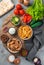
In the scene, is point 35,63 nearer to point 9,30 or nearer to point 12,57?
point 12,57

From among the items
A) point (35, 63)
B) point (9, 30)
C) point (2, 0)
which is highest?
point (2, 0)

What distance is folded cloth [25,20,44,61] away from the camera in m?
1.66

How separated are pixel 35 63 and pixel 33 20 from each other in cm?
28

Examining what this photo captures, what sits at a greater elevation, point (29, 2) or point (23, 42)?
point (29, 2)

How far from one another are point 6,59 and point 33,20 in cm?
30

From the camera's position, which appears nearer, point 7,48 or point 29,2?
point 7,48

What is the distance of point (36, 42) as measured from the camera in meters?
1.67

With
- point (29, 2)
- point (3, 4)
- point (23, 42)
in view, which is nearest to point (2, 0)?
point (3, 4)

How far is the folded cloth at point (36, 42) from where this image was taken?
5.43ft

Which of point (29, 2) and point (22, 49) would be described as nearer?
point (22, 49)

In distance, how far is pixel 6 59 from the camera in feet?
5.53

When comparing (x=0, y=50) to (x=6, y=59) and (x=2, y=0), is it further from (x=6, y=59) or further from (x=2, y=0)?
(x=2, y=0)

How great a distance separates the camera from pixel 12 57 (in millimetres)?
1664

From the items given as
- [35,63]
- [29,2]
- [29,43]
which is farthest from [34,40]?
[29,2]
